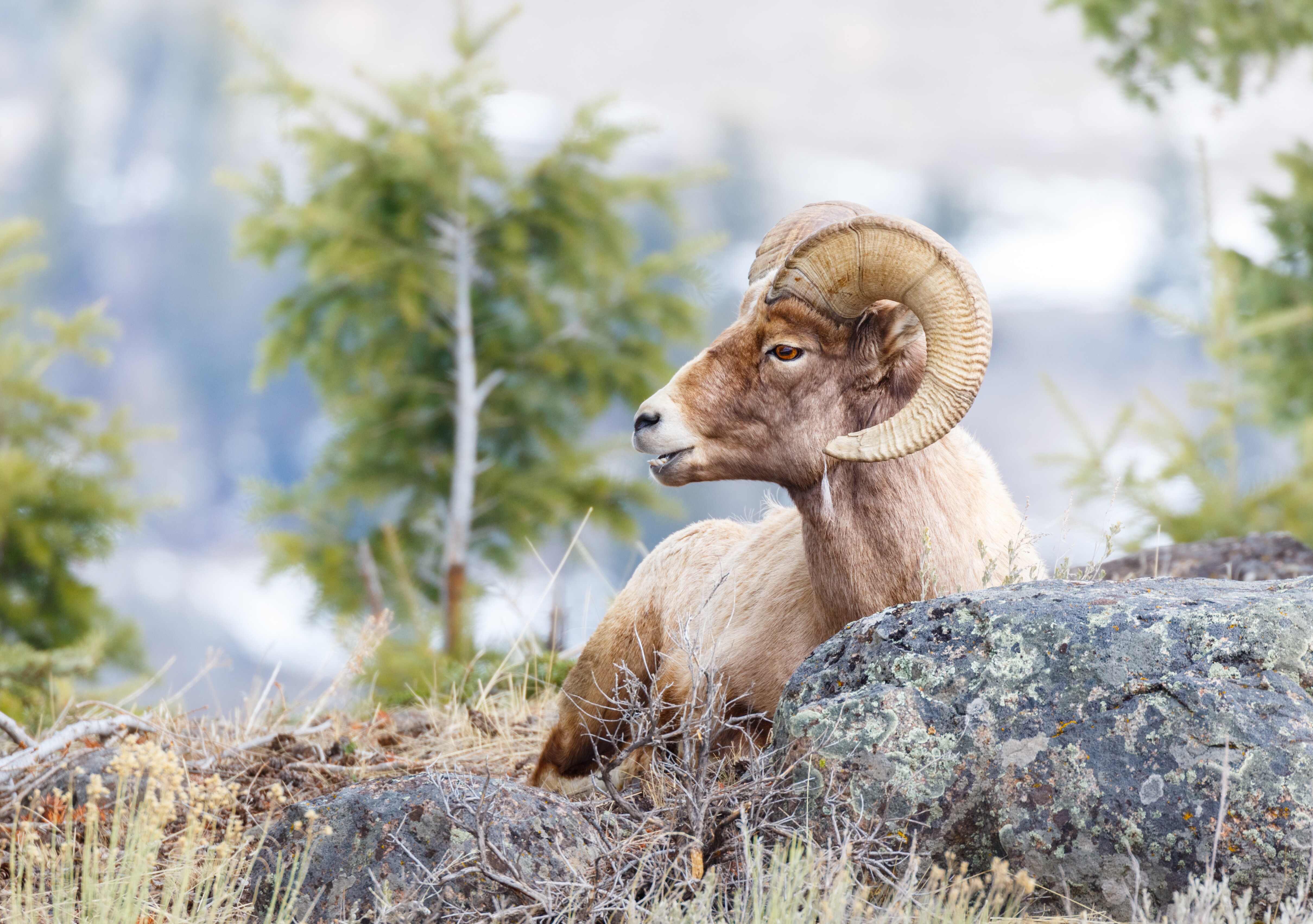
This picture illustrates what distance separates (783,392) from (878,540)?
60 centimetres

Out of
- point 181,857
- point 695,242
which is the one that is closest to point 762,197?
point 695,242

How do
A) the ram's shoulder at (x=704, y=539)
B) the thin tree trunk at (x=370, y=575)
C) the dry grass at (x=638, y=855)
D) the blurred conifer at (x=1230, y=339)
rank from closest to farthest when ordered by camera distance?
the dry grass at (x=638, y=855) < the ram's shoulder at (x=704, y=539) < the blurred conifer at (x=1230, y=339) < the thin tree trunk at (x=370, y=575)

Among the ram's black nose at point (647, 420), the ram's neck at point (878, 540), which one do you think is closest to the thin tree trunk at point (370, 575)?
the ram's black nose at point (647, 420)

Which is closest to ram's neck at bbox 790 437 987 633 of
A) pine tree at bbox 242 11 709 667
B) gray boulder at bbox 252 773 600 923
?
gray boulder at bbox 252 773 600 923

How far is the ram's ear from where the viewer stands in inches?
146

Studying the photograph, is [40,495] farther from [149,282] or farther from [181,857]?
[149,282]

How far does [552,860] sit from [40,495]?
8169mm

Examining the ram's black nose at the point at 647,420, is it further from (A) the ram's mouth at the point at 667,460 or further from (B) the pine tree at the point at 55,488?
(B) the pine tree at the point at 55,488

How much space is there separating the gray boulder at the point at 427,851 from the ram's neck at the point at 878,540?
1252mm

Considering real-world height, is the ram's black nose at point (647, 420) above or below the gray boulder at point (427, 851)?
above

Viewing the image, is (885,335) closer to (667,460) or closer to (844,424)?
(844,424)

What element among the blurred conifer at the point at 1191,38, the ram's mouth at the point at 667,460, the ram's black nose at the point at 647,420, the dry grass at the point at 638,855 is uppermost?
the blurred conifer at the point at 1191,38

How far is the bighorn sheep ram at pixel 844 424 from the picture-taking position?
3.38 meters

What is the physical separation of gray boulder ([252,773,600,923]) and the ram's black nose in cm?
131
